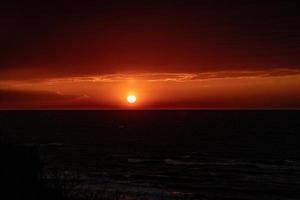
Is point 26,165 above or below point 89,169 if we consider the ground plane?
below

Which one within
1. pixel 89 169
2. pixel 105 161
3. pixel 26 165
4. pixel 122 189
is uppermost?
pixel 105 161

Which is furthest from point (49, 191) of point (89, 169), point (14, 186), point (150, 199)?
point (89, 169)

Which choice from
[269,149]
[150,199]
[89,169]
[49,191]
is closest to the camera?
[49,191]

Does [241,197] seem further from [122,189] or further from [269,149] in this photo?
[269,149]

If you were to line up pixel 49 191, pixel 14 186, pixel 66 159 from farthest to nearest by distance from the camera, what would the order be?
pixel 66 159 → pixel 49 191 → pixel 14 186

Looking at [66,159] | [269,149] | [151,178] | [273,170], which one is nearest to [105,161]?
[66,159]

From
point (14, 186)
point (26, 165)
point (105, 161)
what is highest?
point (105, 161)

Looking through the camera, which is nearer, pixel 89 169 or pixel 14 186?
pixel 14 186

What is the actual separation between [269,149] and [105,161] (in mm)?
37051

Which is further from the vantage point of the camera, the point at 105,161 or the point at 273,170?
the point at 105,161

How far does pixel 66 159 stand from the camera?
64.6 m

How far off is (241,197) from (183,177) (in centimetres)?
1126

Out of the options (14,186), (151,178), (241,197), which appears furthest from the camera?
(151,178)

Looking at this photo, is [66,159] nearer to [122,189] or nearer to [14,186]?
[122,189]
